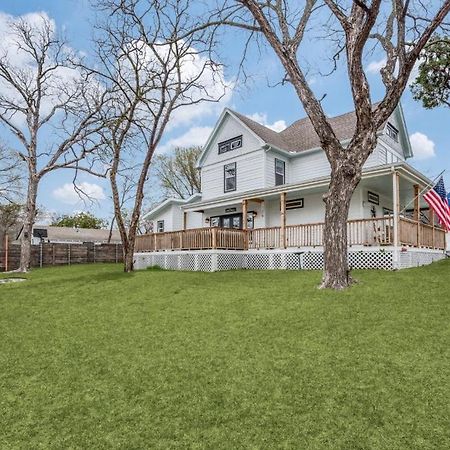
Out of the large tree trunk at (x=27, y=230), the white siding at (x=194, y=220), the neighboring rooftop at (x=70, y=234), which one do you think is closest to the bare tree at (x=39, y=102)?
the large tree trunk at (x=27, y=230)

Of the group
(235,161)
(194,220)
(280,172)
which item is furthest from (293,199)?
(194,220)

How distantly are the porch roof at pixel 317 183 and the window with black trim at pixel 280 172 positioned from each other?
2.83 meters

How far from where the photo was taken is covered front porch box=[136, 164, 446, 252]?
519 inches

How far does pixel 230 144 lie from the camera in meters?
21.2

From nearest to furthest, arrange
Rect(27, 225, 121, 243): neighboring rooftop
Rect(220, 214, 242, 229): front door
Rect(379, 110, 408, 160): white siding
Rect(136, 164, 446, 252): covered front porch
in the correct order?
Rect(136, 164, 446, 252): covered front porch → Rect(379, 110, 408, 160): white siding → Rect(220, 214, 242, 229): front door → Rect(27, 225, 121, 243): neighboring rooftop

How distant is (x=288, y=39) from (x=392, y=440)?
10.0 metres

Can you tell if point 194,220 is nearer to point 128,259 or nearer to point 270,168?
point 270,168

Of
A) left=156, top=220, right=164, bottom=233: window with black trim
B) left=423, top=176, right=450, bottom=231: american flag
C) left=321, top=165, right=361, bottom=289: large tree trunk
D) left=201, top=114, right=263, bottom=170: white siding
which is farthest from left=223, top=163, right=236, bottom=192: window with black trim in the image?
left=321, top=165, right=361, bottom=289: large tree trunk

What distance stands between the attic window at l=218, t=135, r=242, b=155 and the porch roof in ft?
12.5

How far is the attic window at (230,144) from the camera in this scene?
20719mm

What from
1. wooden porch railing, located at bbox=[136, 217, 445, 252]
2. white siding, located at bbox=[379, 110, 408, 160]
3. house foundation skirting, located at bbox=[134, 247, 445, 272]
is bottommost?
house foundation skirting, located at bbox=[134, 247, 445, 272]

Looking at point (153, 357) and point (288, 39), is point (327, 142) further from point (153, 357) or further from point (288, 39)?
point (153, 357)

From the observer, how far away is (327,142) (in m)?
8.95

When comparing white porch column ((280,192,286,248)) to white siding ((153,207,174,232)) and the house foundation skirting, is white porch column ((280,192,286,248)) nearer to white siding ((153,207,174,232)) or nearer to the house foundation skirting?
the house foundation skirting
